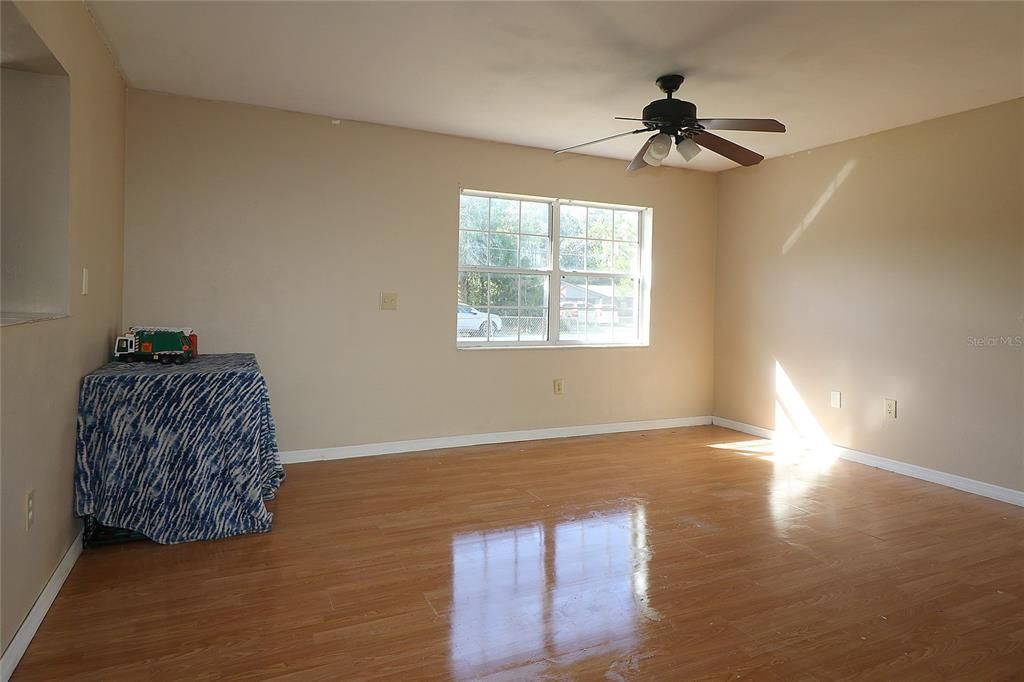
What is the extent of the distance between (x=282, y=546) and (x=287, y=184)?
237 centimetres

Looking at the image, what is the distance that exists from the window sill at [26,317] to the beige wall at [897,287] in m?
4.70

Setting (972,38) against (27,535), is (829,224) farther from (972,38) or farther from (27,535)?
(27,535)

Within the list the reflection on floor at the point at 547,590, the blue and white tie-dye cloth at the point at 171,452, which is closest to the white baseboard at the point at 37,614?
the blue and white tie-dye cloth at the point at 171,452

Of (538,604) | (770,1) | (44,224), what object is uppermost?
(770,1)

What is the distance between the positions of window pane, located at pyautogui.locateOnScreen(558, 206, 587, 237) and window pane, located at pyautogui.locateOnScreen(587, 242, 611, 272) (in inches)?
5.7

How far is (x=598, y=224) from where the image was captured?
5.21m

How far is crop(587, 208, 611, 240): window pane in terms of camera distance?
17.0 feet

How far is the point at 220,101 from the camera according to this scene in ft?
12.5

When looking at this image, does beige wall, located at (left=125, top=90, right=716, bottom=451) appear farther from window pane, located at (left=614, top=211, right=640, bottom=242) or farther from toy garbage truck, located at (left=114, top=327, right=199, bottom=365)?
toy garbage truck, located at (left=114, top=327, right=199, bottom=365)

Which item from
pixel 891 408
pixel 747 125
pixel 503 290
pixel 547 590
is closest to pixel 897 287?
pixel 891 408

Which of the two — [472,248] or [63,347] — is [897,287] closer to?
[472,248]

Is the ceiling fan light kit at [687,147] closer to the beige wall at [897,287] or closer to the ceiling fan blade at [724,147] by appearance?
the ceiling fan blade at [724,147]

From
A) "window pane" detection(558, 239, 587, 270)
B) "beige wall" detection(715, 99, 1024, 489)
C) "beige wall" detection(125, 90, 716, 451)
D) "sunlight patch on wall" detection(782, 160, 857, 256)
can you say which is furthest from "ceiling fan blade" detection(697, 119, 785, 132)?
"window pane" detection(558, 239, 587, 270)

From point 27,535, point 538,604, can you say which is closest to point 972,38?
point 538,604
